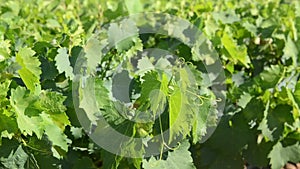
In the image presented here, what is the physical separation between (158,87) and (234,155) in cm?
100

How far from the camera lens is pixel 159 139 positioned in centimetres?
231

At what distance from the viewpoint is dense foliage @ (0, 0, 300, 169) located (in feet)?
7.02

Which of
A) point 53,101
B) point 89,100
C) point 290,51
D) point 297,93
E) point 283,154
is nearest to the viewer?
point 53,101

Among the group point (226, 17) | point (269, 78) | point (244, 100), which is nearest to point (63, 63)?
point (244, 100)

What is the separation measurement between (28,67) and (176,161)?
63 centimetres

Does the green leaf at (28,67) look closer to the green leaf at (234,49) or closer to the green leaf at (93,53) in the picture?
the green leaf at (93,53)

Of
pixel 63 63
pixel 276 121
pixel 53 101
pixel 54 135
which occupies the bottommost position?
pixel 54 135

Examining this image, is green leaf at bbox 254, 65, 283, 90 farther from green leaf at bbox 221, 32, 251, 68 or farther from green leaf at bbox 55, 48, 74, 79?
green leaf at bbox 55, 48, 74, 79

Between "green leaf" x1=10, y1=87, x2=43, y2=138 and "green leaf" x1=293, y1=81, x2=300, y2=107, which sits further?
"green leaf" x1=293, y1=81, x2=300, y2=107

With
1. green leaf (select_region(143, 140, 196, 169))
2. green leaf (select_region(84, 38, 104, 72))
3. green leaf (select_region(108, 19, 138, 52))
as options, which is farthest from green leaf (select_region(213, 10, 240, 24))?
green leaf (select_region(143, 140, 196, 169))

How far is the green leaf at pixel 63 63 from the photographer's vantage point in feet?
7.48

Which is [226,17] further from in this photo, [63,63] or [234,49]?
[63,63]

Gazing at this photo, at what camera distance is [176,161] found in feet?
7.42

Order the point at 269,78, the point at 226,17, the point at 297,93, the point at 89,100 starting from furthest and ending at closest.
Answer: the point at 226,17
the point at 269,78
the point at 297,93
the point at 89,100
